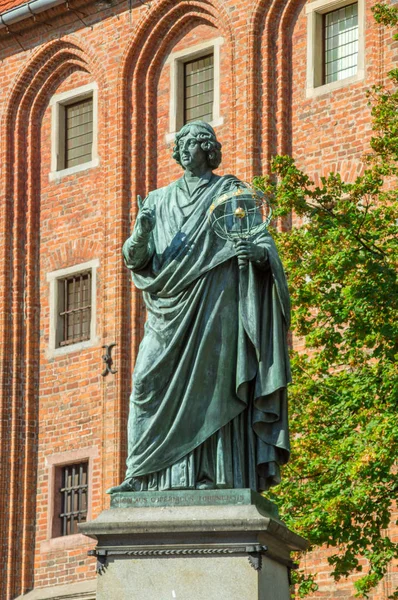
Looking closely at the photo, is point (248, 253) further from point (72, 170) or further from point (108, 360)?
point (72, 170)

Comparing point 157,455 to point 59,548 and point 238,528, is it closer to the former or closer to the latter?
point 238,528

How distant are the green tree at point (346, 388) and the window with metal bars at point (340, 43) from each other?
7.52 m

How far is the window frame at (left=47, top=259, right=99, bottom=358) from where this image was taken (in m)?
30.5

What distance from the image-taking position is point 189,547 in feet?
32.2

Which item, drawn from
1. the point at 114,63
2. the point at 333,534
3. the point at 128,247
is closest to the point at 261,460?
the point at 128,247

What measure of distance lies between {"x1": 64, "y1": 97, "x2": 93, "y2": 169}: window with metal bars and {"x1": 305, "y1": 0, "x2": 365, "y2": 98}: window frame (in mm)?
4851

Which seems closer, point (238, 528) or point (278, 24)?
point (238, 528)

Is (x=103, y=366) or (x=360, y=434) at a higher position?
(x=103, y=366)

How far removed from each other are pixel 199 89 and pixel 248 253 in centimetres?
2016

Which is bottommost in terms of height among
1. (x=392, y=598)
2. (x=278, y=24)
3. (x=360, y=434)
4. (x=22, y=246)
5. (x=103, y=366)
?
(x=392, y=598)

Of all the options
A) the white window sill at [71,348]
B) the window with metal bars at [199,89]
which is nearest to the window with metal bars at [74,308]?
the white window sill at [71,348]

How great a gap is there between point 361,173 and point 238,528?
17552 millimetres

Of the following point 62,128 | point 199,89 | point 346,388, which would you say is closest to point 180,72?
point 199,89

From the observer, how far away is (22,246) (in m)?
32.3
